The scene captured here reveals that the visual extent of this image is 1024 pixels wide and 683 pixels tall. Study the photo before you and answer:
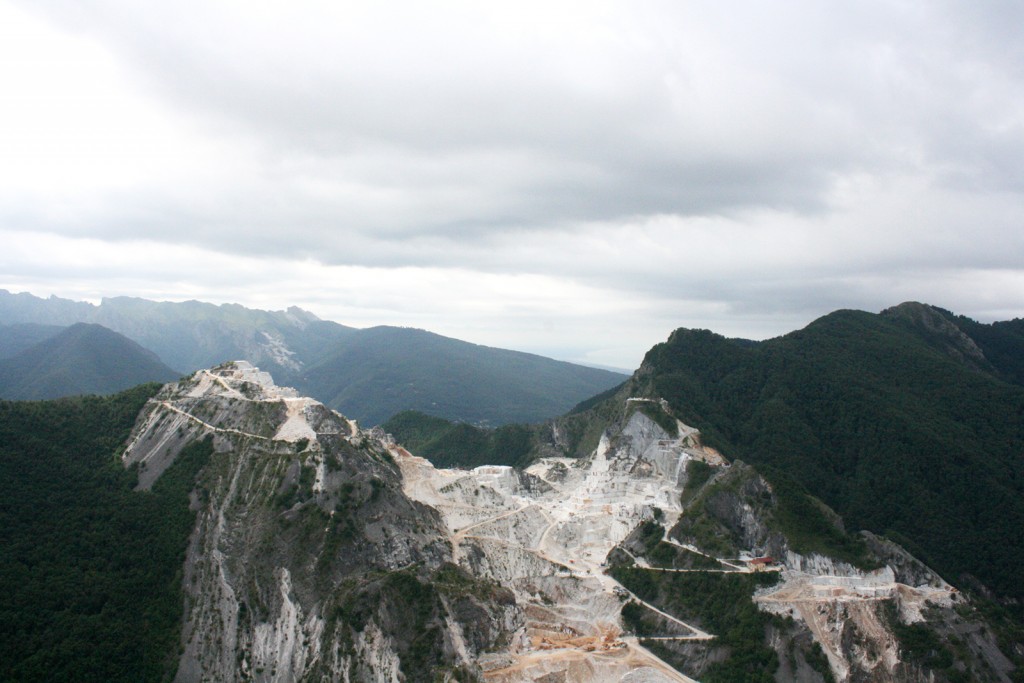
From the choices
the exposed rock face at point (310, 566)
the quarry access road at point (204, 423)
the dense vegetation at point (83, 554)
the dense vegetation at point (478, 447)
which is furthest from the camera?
the dense vegetation at point (478, 447)

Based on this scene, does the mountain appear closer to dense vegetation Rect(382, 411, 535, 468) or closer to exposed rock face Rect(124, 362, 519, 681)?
exposed rock face Rect(124, 362, 519, 681)

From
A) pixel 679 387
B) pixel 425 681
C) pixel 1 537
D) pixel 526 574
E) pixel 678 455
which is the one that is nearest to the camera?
pixel 425 681

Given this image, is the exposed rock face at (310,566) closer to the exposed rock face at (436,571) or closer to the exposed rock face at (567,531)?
the exposed rock face at (436,571)

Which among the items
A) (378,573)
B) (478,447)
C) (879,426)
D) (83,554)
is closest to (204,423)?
(83,554)

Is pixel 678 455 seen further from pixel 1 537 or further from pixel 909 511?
pixel 1 537

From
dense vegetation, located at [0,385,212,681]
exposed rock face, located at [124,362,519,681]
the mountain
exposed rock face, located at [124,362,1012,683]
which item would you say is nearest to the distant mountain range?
the mountain

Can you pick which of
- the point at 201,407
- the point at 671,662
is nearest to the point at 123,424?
the point at 201,407

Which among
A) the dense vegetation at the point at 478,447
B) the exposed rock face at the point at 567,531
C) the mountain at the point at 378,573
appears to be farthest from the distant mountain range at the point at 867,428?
the mountain at the point at 378,573
